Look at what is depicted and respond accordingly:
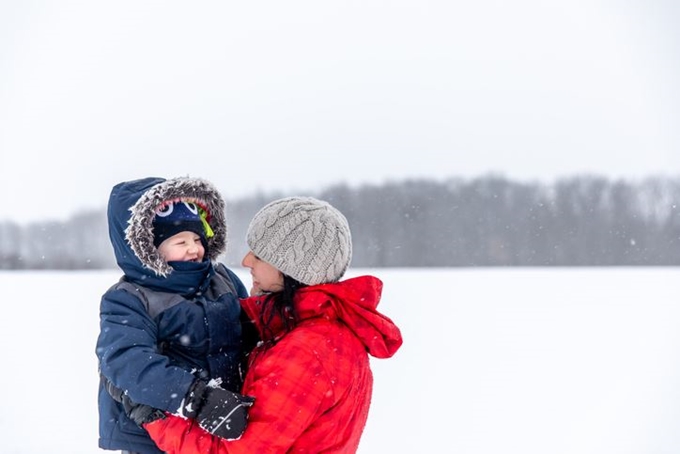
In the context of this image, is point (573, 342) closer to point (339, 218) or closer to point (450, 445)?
point (450, 445)

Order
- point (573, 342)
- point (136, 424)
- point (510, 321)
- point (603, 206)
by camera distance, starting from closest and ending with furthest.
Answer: point (136, 424) → point (573, 342) → point (510, 321) → point (603, 206)

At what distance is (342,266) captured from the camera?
2.10 m

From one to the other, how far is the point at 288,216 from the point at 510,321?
420 inches

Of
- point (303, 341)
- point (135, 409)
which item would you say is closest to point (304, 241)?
point (303, 341)

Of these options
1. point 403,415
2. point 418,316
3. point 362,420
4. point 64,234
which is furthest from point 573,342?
point 64,234

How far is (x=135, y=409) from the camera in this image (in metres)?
1.86

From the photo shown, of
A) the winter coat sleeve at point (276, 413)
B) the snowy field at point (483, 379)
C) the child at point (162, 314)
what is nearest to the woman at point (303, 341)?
the winter coat sleeve at point (276, 413)

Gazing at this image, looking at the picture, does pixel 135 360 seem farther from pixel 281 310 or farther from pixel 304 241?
pixel 304 241

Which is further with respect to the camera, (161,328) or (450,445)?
(450,445)

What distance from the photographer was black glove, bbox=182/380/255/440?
5.73 ft

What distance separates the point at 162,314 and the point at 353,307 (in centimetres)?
62

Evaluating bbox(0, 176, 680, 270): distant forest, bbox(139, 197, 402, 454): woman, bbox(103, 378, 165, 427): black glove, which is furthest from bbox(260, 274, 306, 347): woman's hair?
bbox(0, 176, 680, 270): distant forest

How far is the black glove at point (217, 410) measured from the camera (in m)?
1.75

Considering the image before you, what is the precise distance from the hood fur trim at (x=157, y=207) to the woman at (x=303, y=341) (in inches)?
9.7
